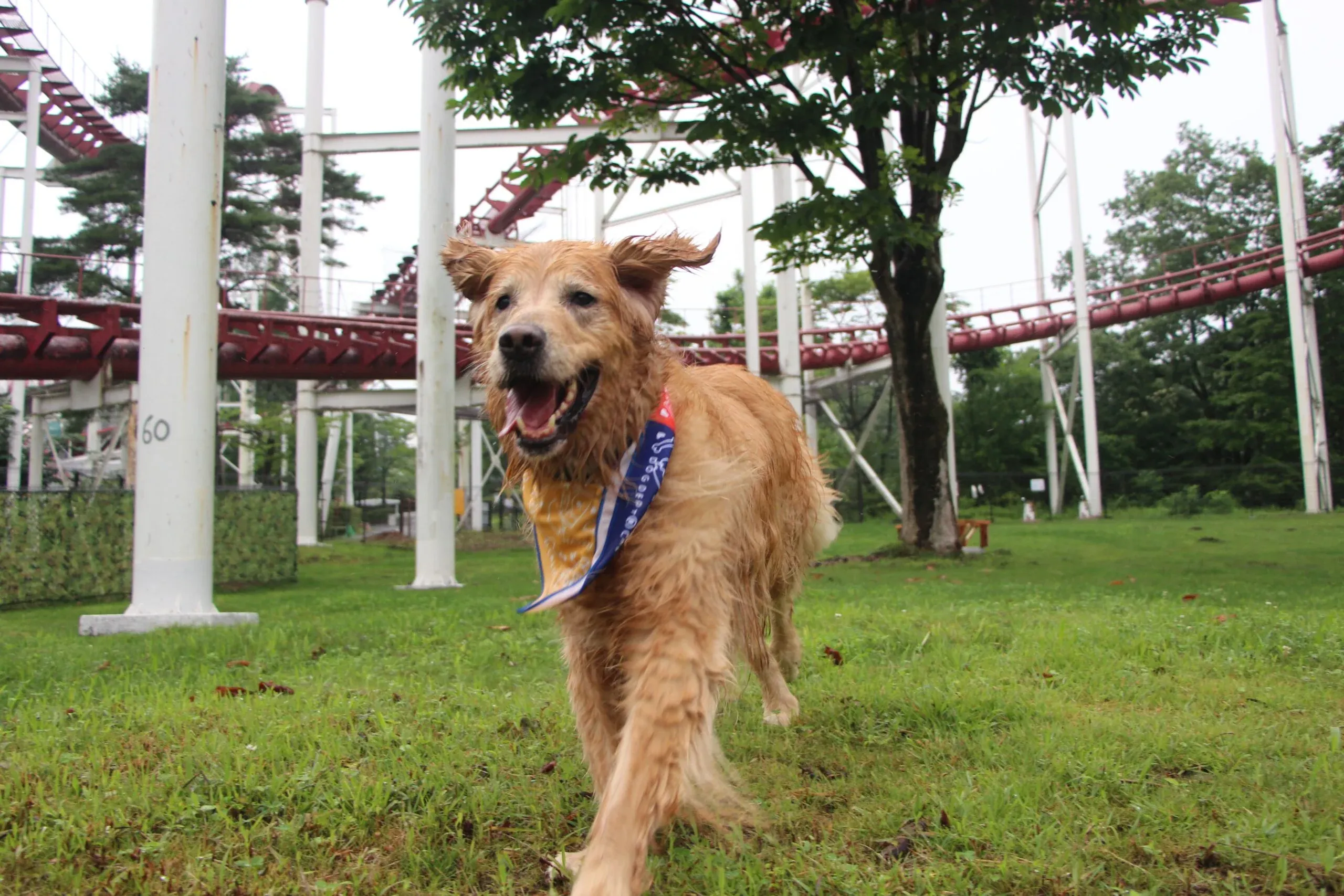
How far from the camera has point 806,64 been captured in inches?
550

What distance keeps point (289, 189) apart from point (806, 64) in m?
34.6

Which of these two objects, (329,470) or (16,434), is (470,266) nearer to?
(16,434)

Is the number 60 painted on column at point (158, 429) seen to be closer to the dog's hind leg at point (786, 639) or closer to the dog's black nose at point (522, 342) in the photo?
the dog's hind leg at point (786, 639)

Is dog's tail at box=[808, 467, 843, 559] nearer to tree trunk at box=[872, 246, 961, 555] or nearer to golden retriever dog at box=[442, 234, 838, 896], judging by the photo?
golden retriever dog at box=[442, 234, 838, 896]

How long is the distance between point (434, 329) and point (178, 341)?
15.5ft

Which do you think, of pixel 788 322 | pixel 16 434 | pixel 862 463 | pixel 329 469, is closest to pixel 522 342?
pixel 788 322

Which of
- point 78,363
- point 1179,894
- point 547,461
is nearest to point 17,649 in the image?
point 547,461

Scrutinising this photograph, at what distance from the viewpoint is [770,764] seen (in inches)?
146

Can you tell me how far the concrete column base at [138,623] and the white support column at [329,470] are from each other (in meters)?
27.9

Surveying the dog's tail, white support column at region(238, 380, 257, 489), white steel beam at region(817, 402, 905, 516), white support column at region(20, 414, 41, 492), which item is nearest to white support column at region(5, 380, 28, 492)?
white support column at region(20, 414, 41, 492)

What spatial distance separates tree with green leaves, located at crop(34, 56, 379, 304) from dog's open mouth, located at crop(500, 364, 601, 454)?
30326 millimetres

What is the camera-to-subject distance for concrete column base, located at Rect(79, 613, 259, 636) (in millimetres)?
8586

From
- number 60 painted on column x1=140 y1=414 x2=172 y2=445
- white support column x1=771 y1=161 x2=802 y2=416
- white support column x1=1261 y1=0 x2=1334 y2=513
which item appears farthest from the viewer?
white support column x1=1261 y1=0 x2=1334 y2=513

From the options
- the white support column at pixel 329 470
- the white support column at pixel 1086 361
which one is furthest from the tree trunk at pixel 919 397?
the white support column at pixel 329 470
